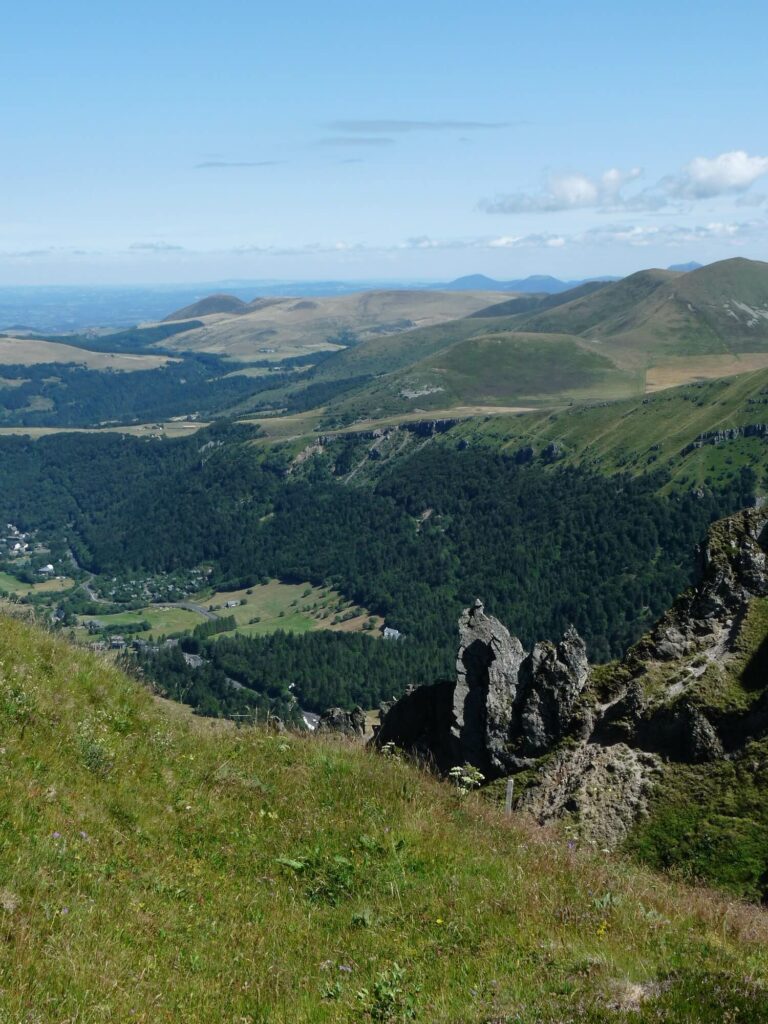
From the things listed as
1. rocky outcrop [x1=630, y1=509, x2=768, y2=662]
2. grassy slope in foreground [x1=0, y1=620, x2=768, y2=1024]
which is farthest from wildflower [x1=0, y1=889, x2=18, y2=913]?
rocky outcrop [x1=630, y1=509, x2=768, y2=662]

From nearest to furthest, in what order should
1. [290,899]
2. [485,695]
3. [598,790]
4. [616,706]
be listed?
[290,899] < [598,790] < [616,706] < [485,695]

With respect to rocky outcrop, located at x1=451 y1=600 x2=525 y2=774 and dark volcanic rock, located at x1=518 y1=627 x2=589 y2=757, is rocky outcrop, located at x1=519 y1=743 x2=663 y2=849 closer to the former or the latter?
dark volcanic rock, located at x1=518 y1=627 x2=589 y2=757

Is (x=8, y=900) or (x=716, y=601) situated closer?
(x=8, y=900)

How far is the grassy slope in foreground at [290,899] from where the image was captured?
8836 millimetres

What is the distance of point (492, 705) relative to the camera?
2708cm

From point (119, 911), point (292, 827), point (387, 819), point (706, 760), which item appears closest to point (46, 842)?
point (119, 911)

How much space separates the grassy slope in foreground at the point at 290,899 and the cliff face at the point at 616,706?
6.65 meters

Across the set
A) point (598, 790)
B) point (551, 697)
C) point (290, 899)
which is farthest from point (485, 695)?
point (290, 899)

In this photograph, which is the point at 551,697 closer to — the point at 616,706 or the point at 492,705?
the point at 616,706

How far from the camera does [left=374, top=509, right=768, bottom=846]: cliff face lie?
21.3 meters

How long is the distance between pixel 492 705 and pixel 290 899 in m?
16.0

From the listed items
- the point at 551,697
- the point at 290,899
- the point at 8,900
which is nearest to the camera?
the point at 8,900

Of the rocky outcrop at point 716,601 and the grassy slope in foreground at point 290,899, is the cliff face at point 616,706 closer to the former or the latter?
the rocky outcrop at point 716,601

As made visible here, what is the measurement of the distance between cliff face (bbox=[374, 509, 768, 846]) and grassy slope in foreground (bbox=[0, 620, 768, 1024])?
6.65 meters
